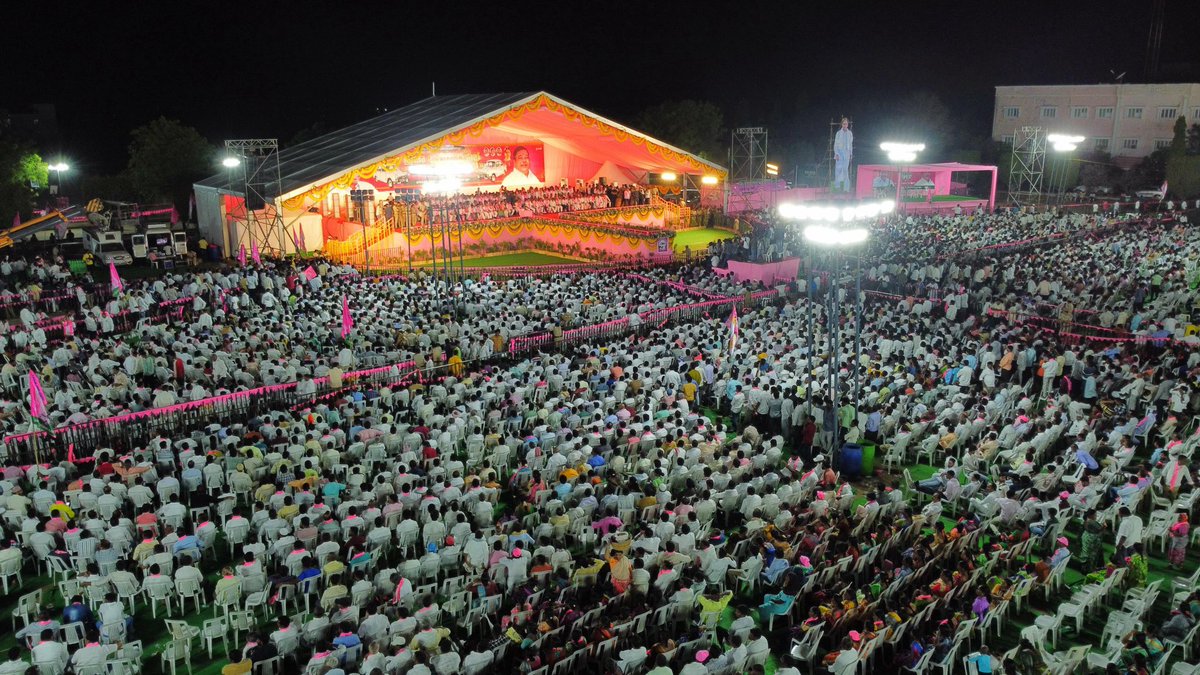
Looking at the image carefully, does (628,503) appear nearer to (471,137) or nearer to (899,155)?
(471,137)

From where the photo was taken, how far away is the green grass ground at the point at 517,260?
30027 mm

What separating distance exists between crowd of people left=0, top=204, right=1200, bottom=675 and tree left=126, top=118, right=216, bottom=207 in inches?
1072

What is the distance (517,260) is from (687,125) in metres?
22.4

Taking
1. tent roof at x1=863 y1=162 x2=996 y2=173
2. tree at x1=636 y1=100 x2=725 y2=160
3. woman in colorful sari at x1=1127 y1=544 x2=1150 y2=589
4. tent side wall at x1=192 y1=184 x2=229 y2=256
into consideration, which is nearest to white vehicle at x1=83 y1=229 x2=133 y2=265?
tent side wall at x1=192 y1=184 x2=229 y2=256

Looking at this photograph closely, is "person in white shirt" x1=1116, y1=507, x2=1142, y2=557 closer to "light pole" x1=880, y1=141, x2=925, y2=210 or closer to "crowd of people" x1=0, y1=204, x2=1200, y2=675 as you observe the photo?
"crowd of people" x1=0, y1=204, x2=1200, y2=675

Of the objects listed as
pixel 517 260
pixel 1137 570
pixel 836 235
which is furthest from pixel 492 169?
pixel 1137 570

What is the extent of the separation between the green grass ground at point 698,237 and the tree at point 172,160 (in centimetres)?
2413

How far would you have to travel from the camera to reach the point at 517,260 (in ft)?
102

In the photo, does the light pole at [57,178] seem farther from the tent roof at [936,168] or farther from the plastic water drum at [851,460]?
the plastic water drum at [851,460]

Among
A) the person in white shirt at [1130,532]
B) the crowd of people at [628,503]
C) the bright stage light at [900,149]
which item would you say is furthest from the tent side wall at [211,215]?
the person in white shirt at [1130,532]

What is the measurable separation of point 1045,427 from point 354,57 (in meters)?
71.0

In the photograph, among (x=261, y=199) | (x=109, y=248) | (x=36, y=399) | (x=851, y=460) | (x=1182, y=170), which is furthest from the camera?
(x=1182, y=170)

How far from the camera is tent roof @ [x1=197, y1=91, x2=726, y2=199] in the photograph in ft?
92.9

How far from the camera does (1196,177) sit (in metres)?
40.9
